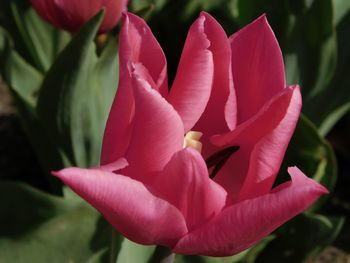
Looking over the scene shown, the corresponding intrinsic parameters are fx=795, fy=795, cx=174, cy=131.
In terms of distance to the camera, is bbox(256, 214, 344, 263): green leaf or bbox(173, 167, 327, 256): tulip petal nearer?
bbox(173, 167, 327, 256): tulip petal

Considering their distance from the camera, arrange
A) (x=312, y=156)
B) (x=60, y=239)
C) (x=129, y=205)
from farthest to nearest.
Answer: (x=312, y=156) < (x=60, y=239) < (x=129, y=205)

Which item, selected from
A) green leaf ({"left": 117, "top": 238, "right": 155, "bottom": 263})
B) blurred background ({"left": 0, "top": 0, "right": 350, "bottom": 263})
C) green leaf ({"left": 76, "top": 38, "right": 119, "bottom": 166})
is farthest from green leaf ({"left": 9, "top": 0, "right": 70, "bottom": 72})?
green leaf ({"left": 117, "top": 238, "right": 155, "bottom": 263})

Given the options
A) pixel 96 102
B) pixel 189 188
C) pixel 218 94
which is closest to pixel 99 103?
pixel 96 102

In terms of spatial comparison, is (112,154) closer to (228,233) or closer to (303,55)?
(228,233)

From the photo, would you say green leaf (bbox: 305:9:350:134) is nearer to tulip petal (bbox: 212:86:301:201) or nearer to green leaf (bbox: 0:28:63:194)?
green leaf (bbox: 0:28:63:194)

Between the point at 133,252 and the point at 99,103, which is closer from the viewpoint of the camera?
the point at 133,252

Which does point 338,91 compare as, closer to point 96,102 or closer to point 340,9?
point 340,9

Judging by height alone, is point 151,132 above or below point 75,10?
above
